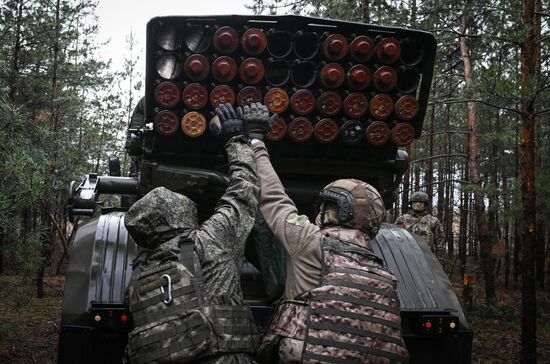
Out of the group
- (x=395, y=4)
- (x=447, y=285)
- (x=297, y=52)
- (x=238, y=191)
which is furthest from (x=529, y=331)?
(x=395, y=4)

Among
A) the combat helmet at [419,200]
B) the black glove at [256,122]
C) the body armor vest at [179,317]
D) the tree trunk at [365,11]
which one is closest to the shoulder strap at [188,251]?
the body armor vest at [179,317]

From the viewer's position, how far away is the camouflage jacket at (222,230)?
3121 mm

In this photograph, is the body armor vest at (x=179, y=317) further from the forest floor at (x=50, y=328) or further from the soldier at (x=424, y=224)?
the soldier at (x=424, y=224)

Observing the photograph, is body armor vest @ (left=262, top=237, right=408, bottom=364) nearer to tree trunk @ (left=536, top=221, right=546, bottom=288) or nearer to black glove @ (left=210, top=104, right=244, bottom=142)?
black glove @ (left=210, top=104, right=244, bottom=142)

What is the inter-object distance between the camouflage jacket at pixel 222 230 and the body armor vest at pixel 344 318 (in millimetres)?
299

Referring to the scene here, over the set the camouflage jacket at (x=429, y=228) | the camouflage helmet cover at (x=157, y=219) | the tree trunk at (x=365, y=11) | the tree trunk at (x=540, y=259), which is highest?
the tree trunk at (x=365, y=11)

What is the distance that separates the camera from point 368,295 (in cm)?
301

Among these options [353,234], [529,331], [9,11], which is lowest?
[529,331]

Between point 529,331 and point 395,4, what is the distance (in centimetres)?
772

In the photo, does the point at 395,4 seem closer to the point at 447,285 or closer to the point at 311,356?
the point at 447,285

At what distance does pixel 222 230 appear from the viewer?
3.28m

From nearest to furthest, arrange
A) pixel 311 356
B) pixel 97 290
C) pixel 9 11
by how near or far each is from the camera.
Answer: pixel 311 356 → pixel 97 290 → pixel 9 11

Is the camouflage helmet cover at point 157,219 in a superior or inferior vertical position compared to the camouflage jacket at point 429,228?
superior

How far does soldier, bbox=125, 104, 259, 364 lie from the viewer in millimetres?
2922
